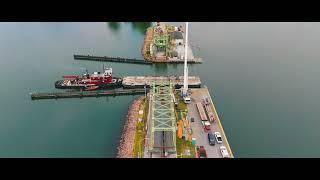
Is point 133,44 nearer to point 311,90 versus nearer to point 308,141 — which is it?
point 311,90

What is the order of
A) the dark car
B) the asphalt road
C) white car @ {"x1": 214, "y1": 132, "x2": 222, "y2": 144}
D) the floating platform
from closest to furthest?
the asphalt road < the dark car < white car @ {"x1": 214, "y1": 132, "x2": 222, "y2": 144} < the floating platform

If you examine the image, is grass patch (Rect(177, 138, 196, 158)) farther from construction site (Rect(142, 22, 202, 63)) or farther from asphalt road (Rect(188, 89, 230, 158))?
construction site (Rect(142, 22, 202, 63))

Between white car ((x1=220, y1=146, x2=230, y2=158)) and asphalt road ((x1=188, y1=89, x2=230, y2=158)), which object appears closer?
white car ((x1=220, y1=146, x2=230, y2=158))

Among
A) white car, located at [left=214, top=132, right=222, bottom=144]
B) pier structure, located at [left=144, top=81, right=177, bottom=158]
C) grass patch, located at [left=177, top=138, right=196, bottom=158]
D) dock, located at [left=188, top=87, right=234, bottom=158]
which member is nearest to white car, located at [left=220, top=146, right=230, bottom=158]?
dock, located at [left=188, top=87, right=234, bottom=158]

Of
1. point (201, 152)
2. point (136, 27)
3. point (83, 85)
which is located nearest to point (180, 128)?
point (201, 152)

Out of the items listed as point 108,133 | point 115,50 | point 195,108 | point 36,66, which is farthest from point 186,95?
point 36,66

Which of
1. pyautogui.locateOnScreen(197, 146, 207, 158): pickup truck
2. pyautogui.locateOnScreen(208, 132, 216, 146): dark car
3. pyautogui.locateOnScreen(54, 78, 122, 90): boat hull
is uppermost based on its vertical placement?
pyautogui.locateOnScreen(54, 78, 122, 90): boat hull

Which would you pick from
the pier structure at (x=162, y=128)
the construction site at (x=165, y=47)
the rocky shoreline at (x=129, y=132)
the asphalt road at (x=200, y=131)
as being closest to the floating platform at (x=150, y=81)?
the asphalt road at (x=200, y=131)

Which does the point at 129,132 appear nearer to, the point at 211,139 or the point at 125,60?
the point at 211,139

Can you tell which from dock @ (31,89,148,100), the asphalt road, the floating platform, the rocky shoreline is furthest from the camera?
the floating platform
